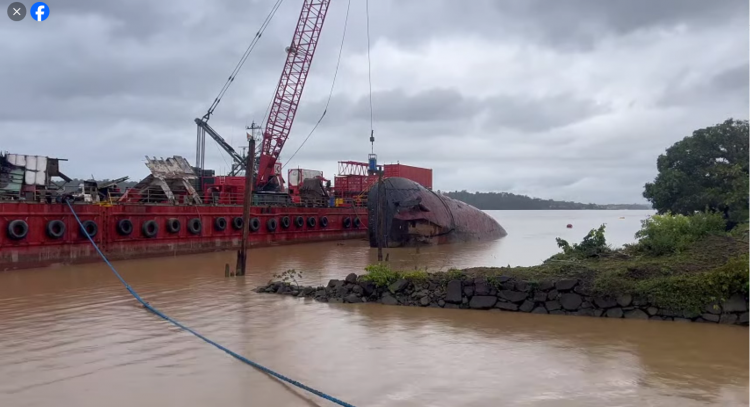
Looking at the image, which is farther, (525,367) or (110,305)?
(110,305)

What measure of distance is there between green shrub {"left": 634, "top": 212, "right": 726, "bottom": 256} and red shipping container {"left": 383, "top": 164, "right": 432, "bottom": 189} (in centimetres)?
2641

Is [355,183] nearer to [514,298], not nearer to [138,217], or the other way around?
[138,217]

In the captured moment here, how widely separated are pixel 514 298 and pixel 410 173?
31.9 m

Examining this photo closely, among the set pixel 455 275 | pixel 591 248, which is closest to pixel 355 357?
pixel 455 275

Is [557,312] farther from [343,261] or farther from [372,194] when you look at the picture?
[372,194]

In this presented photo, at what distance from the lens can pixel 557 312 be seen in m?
9.93

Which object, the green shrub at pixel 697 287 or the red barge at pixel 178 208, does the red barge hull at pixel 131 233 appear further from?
the green shrub at pixel 697 287

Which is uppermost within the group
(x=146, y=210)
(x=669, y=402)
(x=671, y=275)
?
(x=146, y=210)

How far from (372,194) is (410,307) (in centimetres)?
1782

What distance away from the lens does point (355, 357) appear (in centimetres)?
769

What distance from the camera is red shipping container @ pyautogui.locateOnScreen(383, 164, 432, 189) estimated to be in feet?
133

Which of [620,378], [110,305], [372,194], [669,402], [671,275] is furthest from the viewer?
[372,194]

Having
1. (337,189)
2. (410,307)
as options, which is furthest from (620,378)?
(337,189)

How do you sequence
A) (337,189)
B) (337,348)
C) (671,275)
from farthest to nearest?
(337,189) < (671,275) < (337,348)
